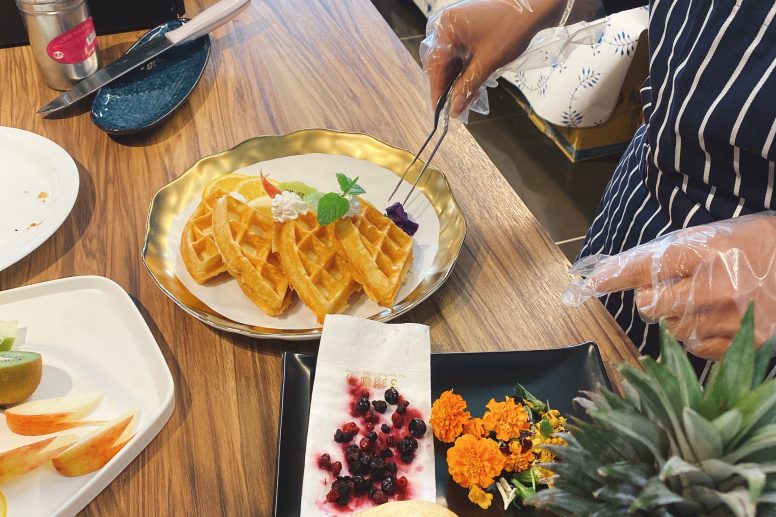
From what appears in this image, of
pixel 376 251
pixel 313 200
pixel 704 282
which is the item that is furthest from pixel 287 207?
pixel 704 282

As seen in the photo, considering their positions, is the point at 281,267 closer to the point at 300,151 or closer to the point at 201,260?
the point at 201,260

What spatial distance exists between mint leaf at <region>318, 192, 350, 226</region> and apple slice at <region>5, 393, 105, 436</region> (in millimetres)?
466

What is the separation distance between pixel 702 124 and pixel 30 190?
1.31 metres

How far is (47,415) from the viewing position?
3.34 ft

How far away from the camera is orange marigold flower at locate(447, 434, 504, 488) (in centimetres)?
94

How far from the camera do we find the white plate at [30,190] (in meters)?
1.32

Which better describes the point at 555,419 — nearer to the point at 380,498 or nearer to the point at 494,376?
the point at 494,376

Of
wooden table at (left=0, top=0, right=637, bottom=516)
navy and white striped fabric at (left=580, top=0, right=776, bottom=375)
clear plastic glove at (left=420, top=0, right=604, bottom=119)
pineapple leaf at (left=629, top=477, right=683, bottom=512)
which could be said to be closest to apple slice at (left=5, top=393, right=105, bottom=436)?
wooden table at (left=0, top=0, right=637, bottom=516)

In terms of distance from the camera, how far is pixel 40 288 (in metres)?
1.20

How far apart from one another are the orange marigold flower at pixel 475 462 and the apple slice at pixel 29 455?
0.54 m

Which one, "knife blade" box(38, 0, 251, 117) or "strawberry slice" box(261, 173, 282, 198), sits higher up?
"knife blade" box(38, 0, 251, 117)

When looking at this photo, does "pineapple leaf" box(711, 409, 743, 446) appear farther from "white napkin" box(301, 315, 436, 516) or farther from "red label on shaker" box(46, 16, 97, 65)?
"red label on shaker" box(46, 16, 97, 65)

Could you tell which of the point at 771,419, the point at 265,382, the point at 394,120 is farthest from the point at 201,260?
the point at 771,419

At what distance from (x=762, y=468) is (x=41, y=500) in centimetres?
88
